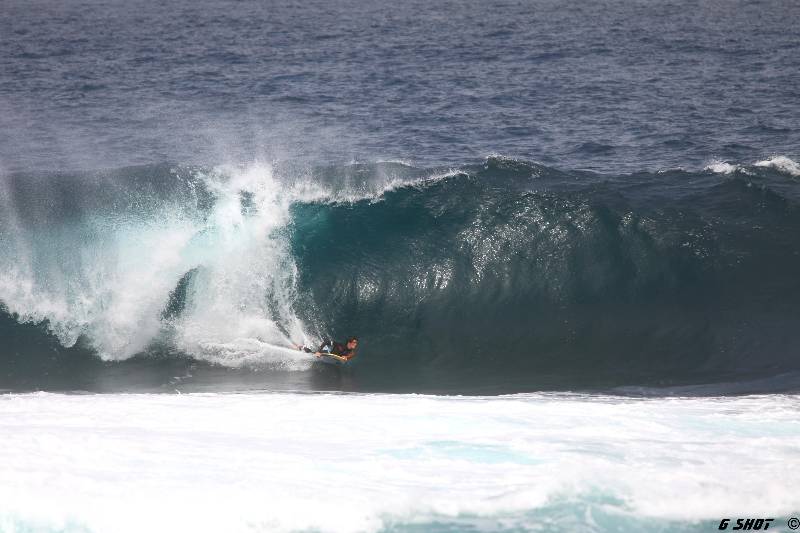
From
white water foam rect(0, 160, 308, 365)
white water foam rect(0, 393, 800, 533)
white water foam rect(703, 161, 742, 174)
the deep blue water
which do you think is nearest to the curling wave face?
white water foam rect(0, 160, 308, 365)

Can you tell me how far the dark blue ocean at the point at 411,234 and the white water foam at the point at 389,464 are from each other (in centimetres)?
209

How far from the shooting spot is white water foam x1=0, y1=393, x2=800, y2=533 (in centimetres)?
1015

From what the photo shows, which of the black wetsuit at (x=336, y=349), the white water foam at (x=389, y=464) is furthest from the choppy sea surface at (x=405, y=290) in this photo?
the black wetsuit at (x=336, y=349)

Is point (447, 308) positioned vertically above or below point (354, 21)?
below

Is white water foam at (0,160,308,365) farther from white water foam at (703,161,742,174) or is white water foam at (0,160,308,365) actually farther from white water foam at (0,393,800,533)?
white water foam at (703,161,742,174)

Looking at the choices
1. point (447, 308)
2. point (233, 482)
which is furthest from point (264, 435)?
A: point (447, 308)

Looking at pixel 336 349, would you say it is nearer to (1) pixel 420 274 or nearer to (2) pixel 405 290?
(2) pixel 405 290

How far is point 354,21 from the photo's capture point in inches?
1607

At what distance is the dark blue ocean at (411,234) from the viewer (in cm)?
1636

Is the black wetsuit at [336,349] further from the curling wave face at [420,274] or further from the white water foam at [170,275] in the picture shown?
the white water foam at [170,275]

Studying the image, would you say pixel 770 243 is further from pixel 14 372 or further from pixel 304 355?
pixel 14 372

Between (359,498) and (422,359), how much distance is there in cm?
638

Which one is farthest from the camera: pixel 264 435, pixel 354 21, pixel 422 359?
pixel 354 21

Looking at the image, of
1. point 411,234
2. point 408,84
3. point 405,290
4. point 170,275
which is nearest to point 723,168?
point 411,234
